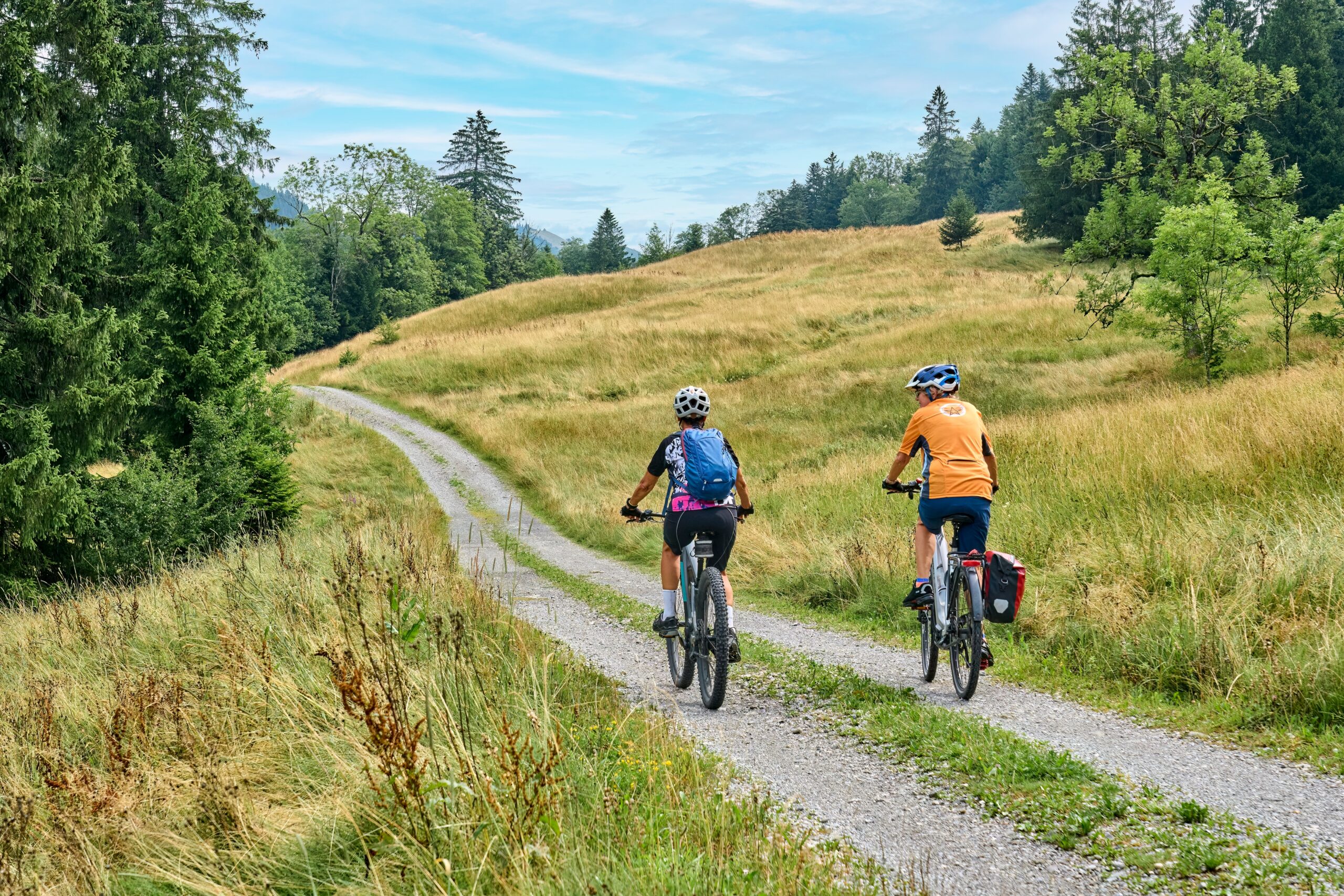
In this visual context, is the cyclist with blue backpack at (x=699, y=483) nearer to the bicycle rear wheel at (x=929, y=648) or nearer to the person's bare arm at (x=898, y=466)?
the person's bare arm at (x=898, y=466)

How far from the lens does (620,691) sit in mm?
6824

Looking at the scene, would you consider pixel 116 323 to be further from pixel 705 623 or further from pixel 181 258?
pixel 705 623

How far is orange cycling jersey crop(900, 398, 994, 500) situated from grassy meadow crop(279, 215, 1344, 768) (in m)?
1.63

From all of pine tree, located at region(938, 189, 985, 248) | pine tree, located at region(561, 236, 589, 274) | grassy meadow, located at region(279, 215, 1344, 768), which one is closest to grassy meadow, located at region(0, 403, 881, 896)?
grassy meadow, located at region(279, 215, 1344, 768)

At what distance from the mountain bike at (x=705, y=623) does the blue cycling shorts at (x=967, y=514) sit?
161cm

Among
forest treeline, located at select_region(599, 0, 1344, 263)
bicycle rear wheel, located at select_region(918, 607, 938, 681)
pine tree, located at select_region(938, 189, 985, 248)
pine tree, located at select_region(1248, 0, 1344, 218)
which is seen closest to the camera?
bicycle rear wheel, located at select_region(918, 607, 938, 681)

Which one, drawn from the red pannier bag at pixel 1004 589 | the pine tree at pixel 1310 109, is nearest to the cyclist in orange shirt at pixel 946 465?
the red pannier bag at pixel 1004 589

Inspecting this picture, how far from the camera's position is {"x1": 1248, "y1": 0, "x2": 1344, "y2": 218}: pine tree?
170 feet

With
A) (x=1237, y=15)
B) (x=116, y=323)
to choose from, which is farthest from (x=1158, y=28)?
(x=116, y=323)

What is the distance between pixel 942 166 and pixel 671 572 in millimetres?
134973

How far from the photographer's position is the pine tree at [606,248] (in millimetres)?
111062

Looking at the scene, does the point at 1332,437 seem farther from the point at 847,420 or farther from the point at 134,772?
the point at 847,420

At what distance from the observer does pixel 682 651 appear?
7.04 meters

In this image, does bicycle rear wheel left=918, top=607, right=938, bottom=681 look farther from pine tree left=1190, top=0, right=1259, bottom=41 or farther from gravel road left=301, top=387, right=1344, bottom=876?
pine tree left=1190, top=0, right=1259, bottom=41
